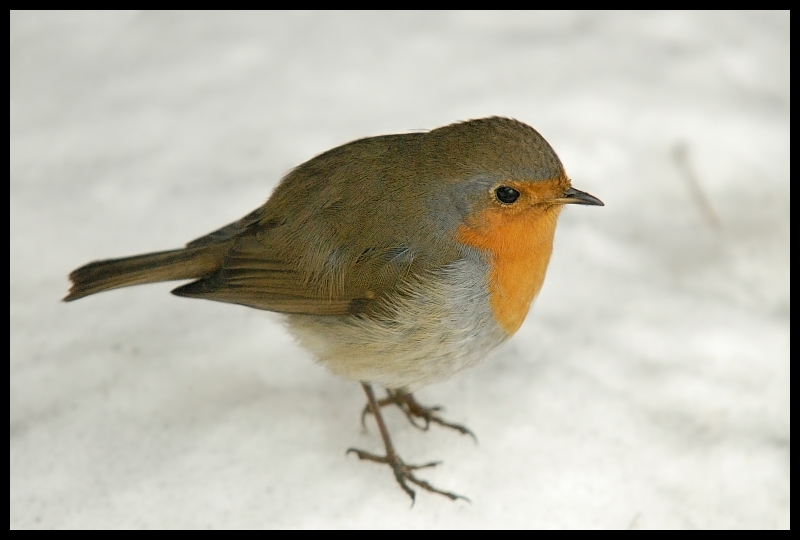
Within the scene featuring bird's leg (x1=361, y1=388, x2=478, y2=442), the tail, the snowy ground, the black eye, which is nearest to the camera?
the black eye

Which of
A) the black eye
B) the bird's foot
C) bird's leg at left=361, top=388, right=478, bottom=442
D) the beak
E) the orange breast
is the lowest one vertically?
the bird's foot

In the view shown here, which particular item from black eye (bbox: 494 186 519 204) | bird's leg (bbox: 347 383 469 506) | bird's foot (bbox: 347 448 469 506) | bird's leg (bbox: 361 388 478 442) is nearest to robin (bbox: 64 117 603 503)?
black eye (bbox: 494 186 519 204)

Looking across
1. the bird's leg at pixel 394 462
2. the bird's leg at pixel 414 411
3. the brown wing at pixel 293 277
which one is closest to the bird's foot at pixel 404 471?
the bird's leg at pixel 394 462

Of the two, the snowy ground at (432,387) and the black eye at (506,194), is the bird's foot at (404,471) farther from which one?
the black eye at (506,194)

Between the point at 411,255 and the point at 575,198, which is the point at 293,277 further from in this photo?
the point at 575,198

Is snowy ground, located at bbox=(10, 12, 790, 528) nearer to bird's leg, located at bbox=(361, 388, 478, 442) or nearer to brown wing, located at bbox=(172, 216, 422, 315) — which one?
bird's leg, located at bbox=(361, 388, 478, 442)

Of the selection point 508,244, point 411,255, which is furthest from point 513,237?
point 411,255
